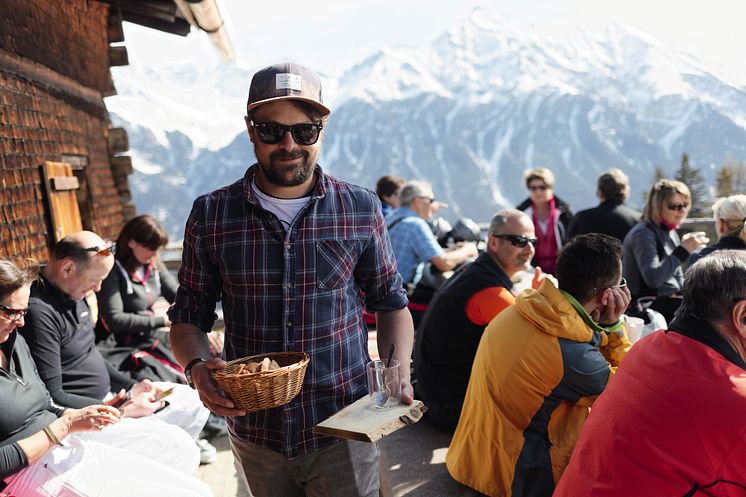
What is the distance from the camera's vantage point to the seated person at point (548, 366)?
2260 mm

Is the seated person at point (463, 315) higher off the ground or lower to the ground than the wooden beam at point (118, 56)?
lower

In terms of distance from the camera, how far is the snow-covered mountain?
12419cm

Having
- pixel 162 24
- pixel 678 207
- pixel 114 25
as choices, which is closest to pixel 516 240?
pixel 678 207

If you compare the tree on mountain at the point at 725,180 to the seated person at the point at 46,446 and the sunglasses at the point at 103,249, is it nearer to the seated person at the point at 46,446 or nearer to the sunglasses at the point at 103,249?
the sunglasses at the point at 103,249

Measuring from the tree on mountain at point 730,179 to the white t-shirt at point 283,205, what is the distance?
114 ft

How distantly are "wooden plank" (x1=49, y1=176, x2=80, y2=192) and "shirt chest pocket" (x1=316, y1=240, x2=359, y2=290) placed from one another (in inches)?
133

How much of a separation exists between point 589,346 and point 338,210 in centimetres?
115

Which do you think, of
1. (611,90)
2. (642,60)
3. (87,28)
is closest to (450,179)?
(611,90)

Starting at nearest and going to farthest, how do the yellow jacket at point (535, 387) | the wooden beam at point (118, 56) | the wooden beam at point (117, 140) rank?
the yellow jacket at point (535, 387), the wooden beam at point (117, 140), the wooden beam at point (118, 56)

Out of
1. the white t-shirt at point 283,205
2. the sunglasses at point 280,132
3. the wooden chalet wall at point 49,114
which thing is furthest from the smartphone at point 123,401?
the sunglasses at point 280,132

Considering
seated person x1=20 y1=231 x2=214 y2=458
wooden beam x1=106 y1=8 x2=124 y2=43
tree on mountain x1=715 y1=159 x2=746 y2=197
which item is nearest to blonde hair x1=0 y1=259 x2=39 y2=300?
seated person x1=20 y1=231 x2=214 y2=458

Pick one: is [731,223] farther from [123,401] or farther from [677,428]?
[123,401]

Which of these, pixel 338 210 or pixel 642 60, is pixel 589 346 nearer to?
pixel 338 210

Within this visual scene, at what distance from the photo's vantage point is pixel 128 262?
4.10 m
